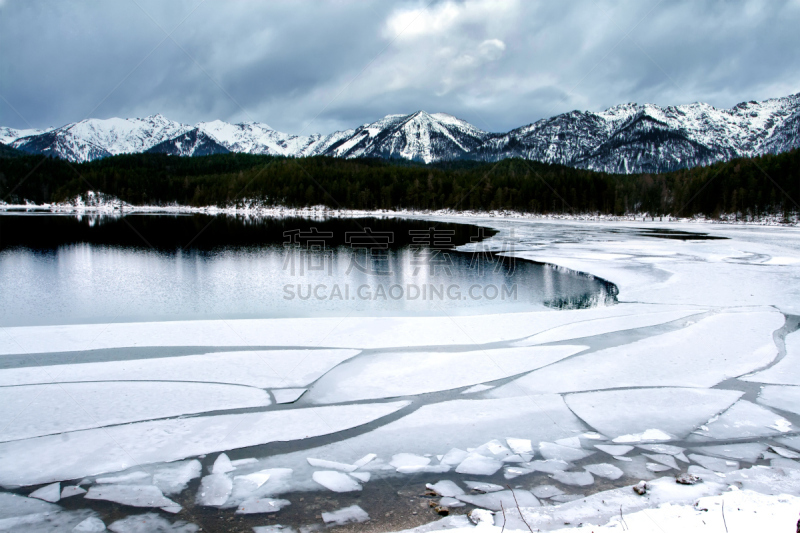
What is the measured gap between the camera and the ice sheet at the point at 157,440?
3.96 meters

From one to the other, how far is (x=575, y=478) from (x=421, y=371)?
9.28 feet

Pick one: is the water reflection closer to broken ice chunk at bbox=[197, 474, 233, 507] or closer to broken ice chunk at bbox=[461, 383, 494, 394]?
broken ice chunk at bbox=[461, 383, 494, 394]

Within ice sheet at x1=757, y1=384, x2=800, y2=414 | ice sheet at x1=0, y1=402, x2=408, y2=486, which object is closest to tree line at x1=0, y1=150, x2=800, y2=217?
ice sheet at x1=757, y1=384, x2=800, y2=414

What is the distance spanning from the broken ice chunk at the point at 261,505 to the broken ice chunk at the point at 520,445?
210cm

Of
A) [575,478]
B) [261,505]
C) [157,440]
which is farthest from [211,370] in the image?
[575,478]

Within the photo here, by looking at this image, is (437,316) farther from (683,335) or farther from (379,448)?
(379,448)

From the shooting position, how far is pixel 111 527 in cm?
322

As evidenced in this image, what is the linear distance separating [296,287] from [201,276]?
400 cm

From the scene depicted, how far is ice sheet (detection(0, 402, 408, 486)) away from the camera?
3.96m

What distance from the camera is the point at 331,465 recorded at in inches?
161

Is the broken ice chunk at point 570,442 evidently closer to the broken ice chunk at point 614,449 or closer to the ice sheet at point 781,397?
the broken ice chunk at point 614,449

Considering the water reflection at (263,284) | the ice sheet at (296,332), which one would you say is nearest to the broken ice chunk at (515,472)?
the ice sheet at (296,332)

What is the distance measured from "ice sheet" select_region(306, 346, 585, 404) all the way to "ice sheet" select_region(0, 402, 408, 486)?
492 mm

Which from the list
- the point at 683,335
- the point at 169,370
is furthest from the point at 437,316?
the point at 169,370
